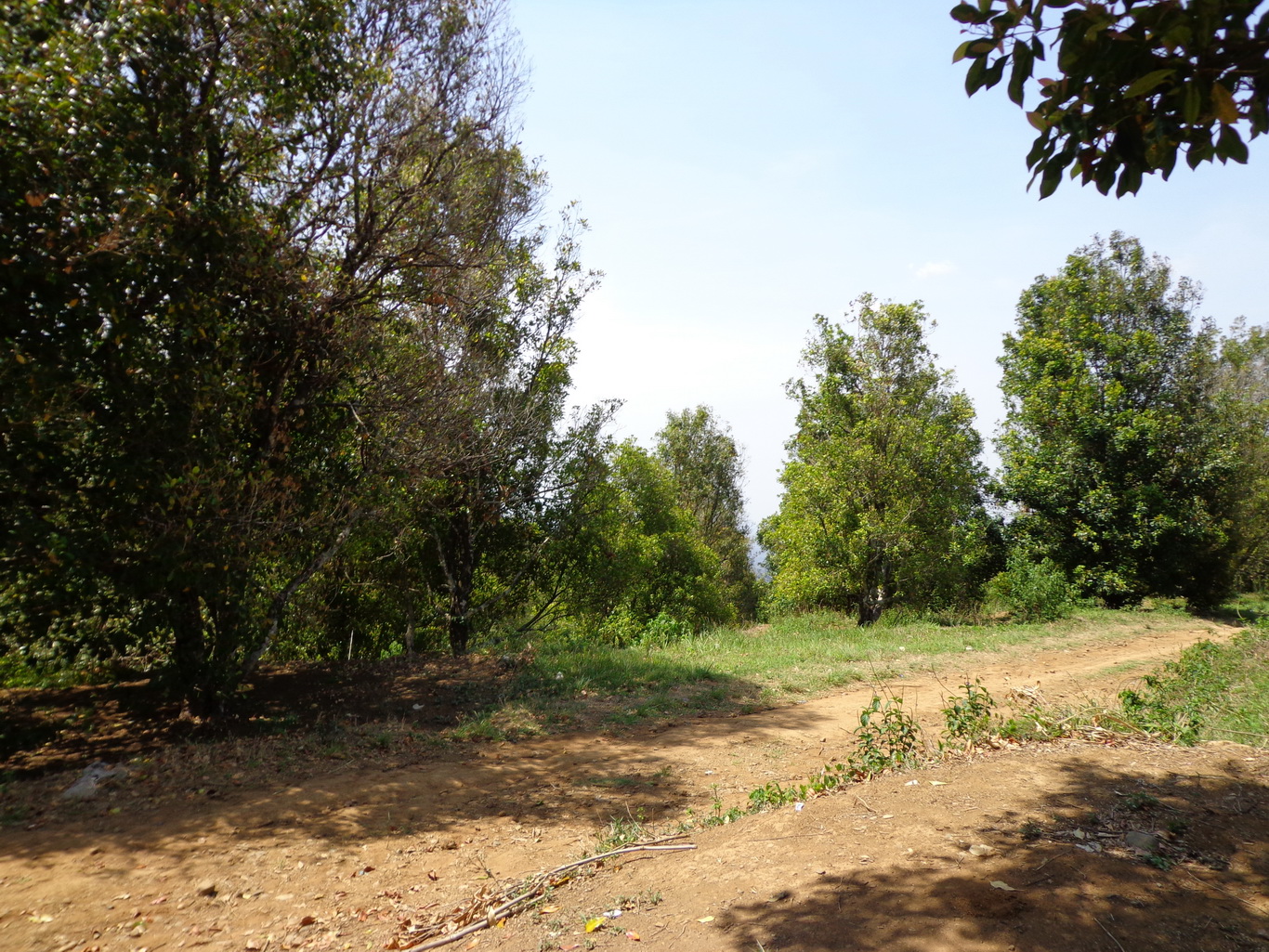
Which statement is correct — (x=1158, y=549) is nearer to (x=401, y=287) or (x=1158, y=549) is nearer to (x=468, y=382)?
(x=468, y=382)

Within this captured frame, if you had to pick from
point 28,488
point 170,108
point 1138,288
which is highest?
point 1138,288

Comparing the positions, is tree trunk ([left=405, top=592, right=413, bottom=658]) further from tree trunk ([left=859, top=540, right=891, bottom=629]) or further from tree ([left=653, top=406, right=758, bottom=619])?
tree ([left=653, top=406, right=758, bottom=619])

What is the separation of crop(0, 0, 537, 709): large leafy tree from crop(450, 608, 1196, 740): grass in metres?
3.06

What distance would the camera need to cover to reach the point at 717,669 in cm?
1052

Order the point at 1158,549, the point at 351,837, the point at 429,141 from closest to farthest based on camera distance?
the point at 351,837 → the point at 429,141 → the point at 1158,549

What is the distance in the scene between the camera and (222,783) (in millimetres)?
6125

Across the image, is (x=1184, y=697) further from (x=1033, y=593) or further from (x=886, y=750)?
(x=1033, y=593)

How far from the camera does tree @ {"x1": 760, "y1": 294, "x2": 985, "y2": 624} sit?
54.1 ft

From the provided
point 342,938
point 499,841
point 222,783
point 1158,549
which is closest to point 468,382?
point 222,783

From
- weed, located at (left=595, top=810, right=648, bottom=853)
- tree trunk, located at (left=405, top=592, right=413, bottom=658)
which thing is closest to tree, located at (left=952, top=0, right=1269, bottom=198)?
weed, located at (left=595, top=810, right=648, bottom=853)

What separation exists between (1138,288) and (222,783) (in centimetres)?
2318

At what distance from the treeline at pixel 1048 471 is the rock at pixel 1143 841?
12696mm

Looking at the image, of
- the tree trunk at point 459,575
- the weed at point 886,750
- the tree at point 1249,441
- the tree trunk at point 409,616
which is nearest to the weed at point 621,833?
A: the weed at point 886,750

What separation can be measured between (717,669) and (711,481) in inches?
970
